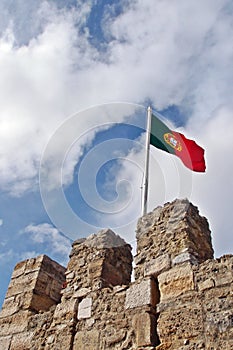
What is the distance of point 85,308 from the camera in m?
4.46

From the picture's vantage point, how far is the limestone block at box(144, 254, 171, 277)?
4057 millimetres

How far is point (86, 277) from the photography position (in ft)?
15.8

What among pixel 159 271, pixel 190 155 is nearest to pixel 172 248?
pixel 159 271

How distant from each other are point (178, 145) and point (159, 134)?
1.29 feet

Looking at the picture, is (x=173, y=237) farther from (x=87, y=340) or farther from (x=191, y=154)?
(x=191, y=154)

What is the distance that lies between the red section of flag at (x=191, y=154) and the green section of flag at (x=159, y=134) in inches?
6.4

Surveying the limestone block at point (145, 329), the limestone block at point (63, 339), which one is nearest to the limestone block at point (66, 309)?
the limestone block at point (63, 339)

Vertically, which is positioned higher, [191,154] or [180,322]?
[191,154]

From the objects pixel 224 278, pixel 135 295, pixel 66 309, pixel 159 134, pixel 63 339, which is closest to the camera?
pixel 224 278

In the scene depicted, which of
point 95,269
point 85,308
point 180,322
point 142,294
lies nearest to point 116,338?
point 142,294

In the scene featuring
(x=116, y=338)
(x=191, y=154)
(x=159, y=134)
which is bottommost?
(x=116, y=338)

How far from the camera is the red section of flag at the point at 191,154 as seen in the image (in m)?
6.75

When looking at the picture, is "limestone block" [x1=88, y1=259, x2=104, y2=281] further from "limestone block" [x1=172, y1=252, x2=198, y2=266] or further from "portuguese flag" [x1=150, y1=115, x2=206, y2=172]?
"portuguese flag" [x1=150, y1=115, x2=206, y2=172]

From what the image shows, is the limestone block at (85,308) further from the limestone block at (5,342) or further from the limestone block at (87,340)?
the limestone block at (5,342)
